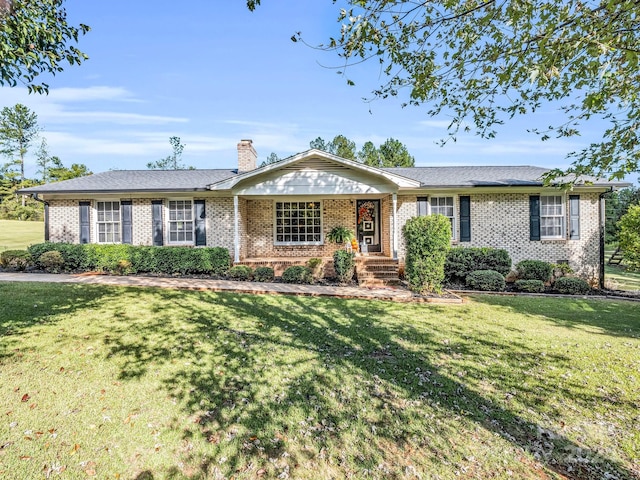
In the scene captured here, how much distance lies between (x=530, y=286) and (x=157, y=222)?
14603 mm

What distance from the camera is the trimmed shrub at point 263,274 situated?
38.3ft

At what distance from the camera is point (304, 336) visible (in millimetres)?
6043

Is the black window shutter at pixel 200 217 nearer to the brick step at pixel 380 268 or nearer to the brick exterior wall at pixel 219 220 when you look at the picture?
the brick exterior wall at pixel 219 220

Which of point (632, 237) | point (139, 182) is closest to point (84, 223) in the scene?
point (139, 182)

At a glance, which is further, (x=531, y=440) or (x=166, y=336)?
(x=166, y=336)

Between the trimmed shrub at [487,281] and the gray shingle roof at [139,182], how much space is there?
1068 cm

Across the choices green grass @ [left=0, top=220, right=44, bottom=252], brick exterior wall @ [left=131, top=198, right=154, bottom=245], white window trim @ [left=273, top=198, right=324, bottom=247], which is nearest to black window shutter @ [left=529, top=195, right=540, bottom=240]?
white window trim @ [left=273, top=198, right=324, bottom=247]

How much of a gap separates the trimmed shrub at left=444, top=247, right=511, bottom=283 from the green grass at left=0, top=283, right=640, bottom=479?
16.6 ft

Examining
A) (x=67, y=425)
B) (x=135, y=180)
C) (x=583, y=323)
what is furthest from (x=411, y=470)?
(x=135, y=180)

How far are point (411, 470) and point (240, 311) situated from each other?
5.44m

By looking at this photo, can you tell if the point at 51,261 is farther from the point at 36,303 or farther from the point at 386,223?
the point at 386,223

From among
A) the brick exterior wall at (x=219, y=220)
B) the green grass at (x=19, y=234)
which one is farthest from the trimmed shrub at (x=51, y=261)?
the green grass at (x=19, y=234)

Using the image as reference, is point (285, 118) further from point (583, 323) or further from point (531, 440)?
point (531, 440)

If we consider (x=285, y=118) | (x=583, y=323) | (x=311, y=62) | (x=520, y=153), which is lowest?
(x=583, y=323)
